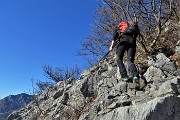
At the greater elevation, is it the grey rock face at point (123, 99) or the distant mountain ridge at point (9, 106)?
the distant mountain ridge at point (9, 106)

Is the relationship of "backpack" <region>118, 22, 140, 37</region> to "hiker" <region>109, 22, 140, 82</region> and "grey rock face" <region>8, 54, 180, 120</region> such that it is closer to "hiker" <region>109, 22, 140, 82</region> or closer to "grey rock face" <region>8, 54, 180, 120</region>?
"hiker" <region>109, 22, 140, 82</region>

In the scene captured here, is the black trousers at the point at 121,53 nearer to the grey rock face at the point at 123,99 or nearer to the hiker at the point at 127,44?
the hiker at the point at 127,44

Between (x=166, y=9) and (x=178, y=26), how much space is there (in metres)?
2.95

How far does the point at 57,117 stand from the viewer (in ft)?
35.4

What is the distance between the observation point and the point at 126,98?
309 inches

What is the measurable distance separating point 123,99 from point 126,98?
0.07m

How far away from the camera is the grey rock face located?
6656 mm

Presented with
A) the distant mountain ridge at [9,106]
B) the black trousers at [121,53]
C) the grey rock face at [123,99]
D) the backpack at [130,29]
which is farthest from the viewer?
the distant mountain ridge at [9,106]

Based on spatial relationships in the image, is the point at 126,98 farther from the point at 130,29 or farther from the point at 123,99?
the point at 130,29

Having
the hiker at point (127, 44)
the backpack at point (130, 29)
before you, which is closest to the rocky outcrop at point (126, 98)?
the hiker at point (127, 44)

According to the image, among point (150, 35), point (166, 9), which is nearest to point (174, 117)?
point (150, 35)

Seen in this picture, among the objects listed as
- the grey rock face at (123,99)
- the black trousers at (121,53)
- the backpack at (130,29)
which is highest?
the backpack at (130,29)

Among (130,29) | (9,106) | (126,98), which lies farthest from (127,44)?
(9,106)

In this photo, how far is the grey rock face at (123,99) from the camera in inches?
262
